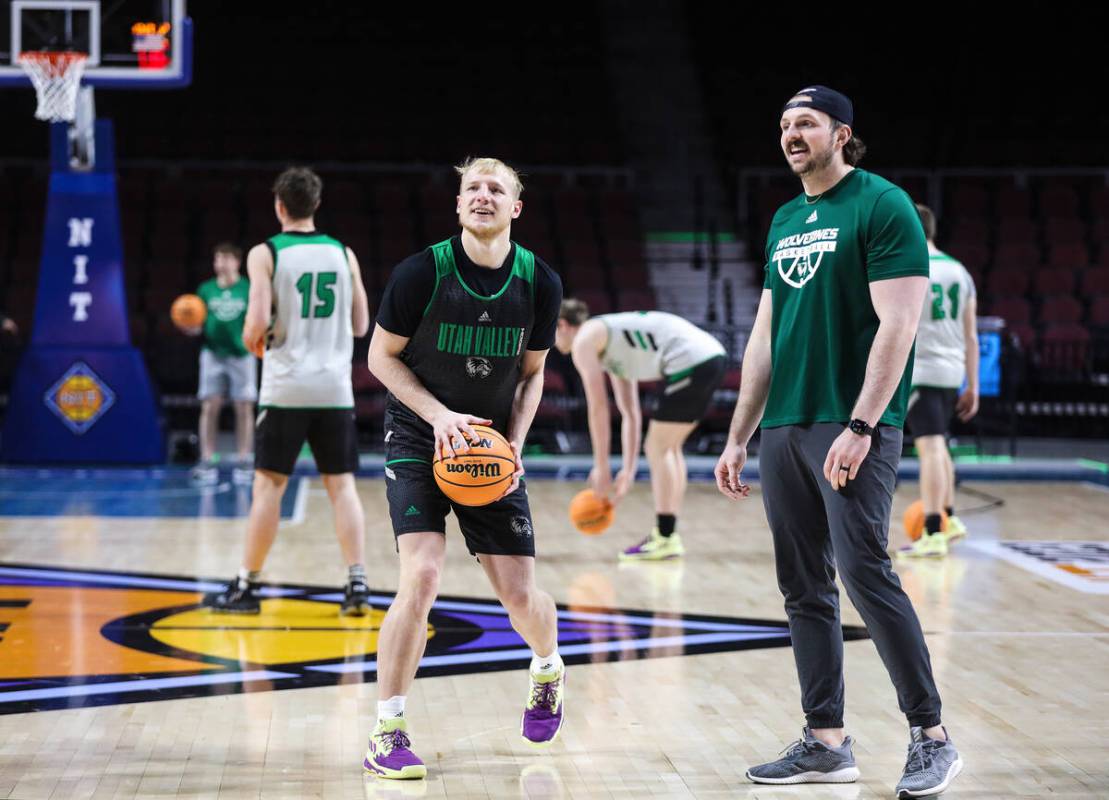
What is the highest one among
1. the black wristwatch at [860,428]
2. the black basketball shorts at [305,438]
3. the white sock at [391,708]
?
the black wristwatch at [860,428]

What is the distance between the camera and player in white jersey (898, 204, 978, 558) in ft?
24.4

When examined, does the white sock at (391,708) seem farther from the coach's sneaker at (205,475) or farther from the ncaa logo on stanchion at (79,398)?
the ncaa logo on stanchion at (79,398)

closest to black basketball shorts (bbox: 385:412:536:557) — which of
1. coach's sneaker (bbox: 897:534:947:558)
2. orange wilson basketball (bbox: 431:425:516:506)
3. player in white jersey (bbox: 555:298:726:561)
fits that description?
orange wilson basketball (bbox: 431:425:516:506)

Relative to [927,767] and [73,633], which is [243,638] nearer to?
[73,633]

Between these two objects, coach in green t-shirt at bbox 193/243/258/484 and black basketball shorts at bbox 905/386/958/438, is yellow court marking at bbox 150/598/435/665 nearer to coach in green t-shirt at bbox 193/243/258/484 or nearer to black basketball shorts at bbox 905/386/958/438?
black basketball shorts at bbox 905/386/958/438

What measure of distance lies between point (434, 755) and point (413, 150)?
1518 centimetres

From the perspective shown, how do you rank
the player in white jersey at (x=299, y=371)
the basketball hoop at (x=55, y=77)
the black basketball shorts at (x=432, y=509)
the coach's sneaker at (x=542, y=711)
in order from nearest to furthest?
1. the black basketball shorts at (x=432, y=509)
2. the coach's sneaker at (x=542, y=711)
3. the player in white jersey at (x=299, y=371)
4. the basketball hoop at (x=55, y=77)

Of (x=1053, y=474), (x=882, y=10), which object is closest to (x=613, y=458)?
(x=1053, y=474)

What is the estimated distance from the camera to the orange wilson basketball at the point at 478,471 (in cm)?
374

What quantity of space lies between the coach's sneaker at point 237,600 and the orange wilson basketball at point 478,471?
2.40m

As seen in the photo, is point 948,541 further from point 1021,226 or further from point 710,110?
point 710,110

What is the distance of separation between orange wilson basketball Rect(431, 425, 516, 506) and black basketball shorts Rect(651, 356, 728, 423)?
3.68 m

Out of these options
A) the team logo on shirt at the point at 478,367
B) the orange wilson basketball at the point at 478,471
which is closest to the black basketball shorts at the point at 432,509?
the orange wilson basketball at the point at 478,471

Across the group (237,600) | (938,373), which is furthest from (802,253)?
→ (938,373)
